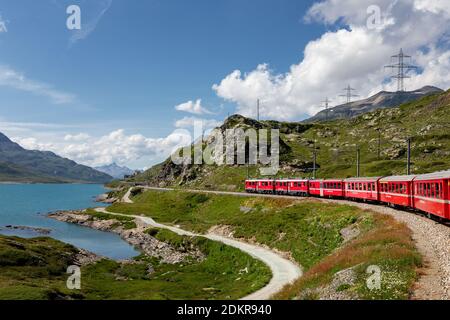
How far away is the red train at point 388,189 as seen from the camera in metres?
35.6

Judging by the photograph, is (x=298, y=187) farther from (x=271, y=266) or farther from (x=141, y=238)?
(x=271, y=266)

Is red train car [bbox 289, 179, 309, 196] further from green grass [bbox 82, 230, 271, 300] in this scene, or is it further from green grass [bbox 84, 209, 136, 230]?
green grass [bbox 84, 209, 136, 230]

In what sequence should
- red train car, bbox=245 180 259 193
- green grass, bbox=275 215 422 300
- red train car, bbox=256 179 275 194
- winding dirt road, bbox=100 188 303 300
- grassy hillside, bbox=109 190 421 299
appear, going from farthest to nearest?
red train car, bbox=245 180 259 193, red train car, bbox=256 179 275 194, winding dirt road, bbox=100 188 303 300, grassy hillside, bbox=109 190 421 299, green grass, bbox=275 215 422 300

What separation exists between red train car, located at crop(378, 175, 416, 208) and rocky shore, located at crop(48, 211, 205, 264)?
28424mm

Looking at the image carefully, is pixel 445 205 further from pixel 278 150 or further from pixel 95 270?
pixel 278 150

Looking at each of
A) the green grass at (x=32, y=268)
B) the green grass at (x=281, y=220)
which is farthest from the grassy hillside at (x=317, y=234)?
the green grass at (x=32, y=268)

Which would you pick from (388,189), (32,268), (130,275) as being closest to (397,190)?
(388,189)

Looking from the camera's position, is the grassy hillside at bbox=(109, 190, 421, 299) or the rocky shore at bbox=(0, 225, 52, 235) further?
the rocky shore at bbox=(0, 225, 52, 235)

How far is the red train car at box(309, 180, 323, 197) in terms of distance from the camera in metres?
80.3

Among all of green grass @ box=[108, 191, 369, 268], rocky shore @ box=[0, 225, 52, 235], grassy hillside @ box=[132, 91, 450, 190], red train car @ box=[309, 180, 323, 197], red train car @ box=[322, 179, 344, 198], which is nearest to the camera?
green grass @ box=[108, 191, 369, 268]

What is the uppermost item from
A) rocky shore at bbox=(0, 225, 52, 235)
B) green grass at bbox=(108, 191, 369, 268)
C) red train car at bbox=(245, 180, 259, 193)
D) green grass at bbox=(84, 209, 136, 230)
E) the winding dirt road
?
red train car at bbox=(245, 180, 259, 193)

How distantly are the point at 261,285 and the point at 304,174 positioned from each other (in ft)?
355

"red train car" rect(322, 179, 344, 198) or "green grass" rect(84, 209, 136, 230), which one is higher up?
"red train car" rect(322, 179, 344, 198)

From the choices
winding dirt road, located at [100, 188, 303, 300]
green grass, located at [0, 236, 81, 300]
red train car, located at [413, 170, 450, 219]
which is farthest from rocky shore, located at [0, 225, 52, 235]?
red train car, located at [413, 170, 450, 219]
